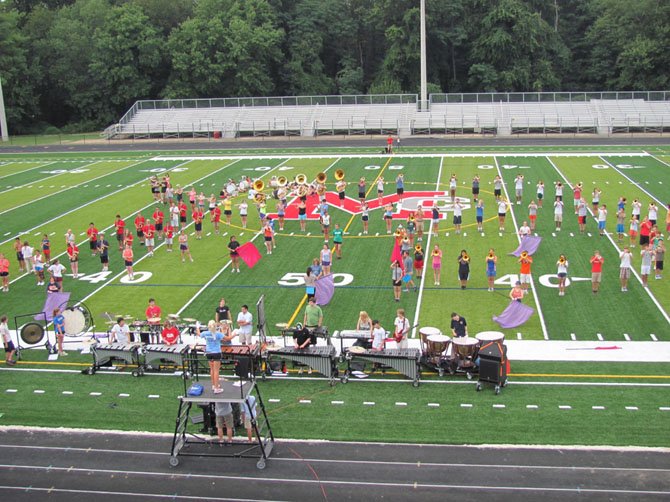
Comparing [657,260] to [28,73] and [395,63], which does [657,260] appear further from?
[28,73]

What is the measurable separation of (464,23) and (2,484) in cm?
7225

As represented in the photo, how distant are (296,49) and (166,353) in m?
67.1

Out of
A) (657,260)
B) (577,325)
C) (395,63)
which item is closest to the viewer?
(577,325)

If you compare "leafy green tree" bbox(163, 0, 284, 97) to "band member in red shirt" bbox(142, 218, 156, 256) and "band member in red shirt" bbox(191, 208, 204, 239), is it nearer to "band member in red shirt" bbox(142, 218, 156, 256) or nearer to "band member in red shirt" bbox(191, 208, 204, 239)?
"band member in red shirt" bbox(191, 208, 204, 239)

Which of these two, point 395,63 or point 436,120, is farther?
point 395,63

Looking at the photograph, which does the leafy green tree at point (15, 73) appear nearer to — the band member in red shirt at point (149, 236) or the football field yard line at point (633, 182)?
the band member in red shirt at point (149, 236)

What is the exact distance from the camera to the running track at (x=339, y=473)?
13023 mm

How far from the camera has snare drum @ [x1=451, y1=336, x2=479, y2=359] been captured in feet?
58.1

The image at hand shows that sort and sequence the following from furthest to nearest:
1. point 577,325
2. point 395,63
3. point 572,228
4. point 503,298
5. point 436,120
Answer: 1. point 395,63
2. point 436,120
3. point 572,228
4. point 503,298
5. point 577,325

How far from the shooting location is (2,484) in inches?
540

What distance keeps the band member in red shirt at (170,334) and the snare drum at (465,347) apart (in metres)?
6.42

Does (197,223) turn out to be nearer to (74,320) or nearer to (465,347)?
(74,320)

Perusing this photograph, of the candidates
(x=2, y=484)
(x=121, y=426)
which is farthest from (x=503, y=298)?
(x=2, y=484)

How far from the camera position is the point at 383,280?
2520 centimetres
